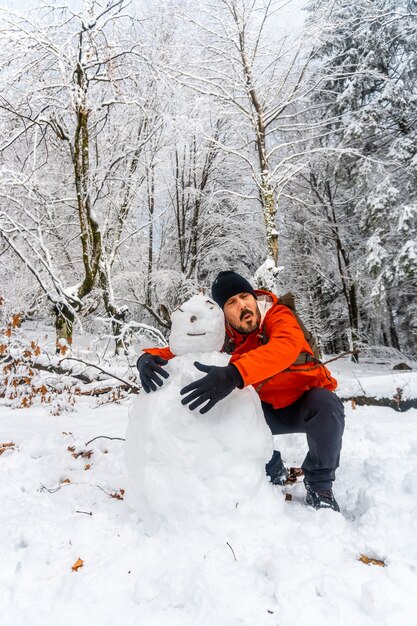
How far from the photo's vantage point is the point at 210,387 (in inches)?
64.6

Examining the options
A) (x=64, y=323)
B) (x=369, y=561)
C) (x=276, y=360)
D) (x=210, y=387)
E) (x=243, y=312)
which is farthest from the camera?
(x=64, y=323)

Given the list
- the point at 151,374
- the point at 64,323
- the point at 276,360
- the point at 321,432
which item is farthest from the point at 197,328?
the point at 64,323

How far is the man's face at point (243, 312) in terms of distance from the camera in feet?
7.23

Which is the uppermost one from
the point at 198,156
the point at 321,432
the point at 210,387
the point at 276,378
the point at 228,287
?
the point at 198,156

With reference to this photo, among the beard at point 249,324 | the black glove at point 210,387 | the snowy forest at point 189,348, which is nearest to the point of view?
the snowy forest at point 189,348

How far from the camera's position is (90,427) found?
11.5 feet

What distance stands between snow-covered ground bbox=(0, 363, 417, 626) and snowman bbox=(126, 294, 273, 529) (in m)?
0.10

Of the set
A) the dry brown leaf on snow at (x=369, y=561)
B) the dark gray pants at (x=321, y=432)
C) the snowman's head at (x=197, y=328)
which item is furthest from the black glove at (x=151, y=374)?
the dry brown leaf on snow at (x=369, y=561)

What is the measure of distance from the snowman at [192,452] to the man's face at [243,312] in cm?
36

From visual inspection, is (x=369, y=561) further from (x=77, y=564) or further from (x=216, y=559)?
(x=77, y=564)

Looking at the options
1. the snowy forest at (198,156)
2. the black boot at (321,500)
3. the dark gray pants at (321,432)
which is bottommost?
the black boot at (321,500)

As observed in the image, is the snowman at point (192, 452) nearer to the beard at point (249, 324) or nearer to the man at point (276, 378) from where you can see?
the man at point (276, 378)

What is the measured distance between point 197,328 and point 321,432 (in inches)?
35.8

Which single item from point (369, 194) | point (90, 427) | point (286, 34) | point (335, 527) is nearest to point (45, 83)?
point (286, 34)
